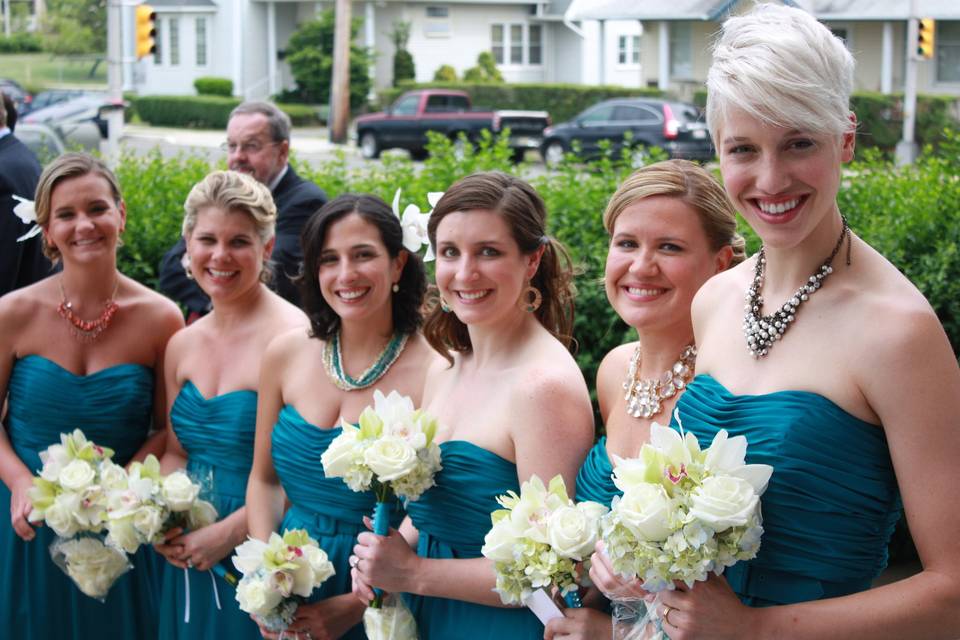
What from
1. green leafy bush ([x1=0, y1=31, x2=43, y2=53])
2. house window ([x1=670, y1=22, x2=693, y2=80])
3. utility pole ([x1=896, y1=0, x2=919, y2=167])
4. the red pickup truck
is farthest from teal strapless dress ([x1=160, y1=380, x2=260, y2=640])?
house window ([x1=670, y1=22, x2=693, y2=80])

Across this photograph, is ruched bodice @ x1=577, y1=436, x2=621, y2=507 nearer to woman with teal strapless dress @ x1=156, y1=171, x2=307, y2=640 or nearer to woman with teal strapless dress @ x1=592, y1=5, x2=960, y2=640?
woman with teal strapless dress @ x1=592, y1=5, x2=960, y2=640

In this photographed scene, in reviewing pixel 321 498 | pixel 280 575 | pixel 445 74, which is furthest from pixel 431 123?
pixel 280 575

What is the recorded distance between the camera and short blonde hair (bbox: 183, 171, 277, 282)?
4.80m

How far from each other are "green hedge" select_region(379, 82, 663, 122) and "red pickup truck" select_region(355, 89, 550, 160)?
293 inches

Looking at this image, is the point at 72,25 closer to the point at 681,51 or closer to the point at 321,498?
the point at 681,51

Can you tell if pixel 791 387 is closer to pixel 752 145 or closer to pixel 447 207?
pixel 752 145

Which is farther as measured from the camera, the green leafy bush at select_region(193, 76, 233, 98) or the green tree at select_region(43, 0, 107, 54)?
the green leafy bush at select_region(193, 76, 233, 98)

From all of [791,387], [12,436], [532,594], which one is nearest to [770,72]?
[791,387]

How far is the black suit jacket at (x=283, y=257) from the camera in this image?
20.7 ft

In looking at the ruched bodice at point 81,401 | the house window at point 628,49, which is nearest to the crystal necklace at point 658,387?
the ruched bodice at point 81,401

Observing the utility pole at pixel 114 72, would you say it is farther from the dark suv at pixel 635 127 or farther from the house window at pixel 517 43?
the house window at pixel 517 43

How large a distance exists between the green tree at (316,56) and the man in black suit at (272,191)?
1433 inches

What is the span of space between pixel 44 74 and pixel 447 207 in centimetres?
3398

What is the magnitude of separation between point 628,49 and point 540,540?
49.8 m
